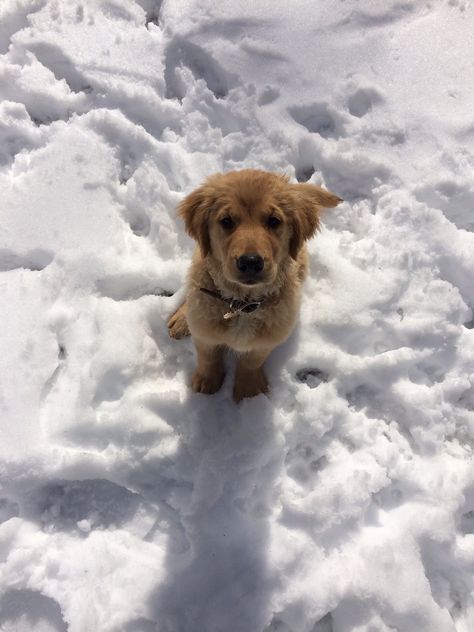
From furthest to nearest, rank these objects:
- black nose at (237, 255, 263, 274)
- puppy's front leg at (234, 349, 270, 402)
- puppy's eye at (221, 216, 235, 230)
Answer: puppy's front leg at (234, 349, 270, 402), puppy's eye at (221, 216, 235, 230), black nose at (237, 255, 263, 274)

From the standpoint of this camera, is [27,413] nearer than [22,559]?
No

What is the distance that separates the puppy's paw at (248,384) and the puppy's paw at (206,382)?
0.38 feet

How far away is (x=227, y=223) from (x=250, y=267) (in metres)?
0.27

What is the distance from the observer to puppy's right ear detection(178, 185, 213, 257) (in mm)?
2098

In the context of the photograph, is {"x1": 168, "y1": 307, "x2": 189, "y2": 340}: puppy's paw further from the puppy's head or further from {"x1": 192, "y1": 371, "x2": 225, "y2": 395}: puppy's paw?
the puppy's head

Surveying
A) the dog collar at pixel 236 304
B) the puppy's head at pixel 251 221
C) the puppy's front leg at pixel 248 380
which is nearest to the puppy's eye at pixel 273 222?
the puppy's head at pixel 251 221

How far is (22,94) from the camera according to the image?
3.25 m

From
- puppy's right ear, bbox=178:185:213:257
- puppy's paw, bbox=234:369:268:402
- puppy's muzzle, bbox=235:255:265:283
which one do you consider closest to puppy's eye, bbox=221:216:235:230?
puppy's right ear, bbox=178:185:213:257

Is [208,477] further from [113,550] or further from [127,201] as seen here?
[127,201]

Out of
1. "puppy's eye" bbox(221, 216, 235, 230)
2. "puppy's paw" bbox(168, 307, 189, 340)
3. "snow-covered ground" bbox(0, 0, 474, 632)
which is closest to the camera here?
"puppy's eye" bbox(221, 216, 235, 230)

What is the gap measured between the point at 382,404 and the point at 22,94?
10.4 ft

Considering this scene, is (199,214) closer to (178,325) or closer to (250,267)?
(250,267)

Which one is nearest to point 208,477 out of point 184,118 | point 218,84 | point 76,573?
point 76,573

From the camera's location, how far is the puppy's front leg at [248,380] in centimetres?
262
